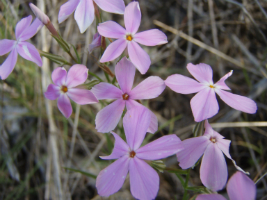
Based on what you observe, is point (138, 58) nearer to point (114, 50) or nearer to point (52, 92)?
point (114, 50)

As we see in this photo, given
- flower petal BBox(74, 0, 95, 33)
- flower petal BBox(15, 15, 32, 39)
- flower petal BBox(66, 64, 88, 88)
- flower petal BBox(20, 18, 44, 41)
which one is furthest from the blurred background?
flower petal BBox(66, 64, 88, 88)

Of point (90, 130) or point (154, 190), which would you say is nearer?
point (154, 190)

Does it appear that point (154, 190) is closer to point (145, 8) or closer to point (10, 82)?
point (10, 82)

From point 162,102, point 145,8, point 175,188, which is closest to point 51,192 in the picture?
point 175,188

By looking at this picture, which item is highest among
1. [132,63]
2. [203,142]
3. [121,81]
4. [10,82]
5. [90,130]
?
[132,63]

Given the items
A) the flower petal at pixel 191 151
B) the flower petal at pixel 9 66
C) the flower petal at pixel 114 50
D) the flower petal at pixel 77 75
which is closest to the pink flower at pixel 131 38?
the flower petal at pixel 114 50

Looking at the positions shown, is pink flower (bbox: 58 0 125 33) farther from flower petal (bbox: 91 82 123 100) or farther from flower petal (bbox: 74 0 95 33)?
flower petal (bbox: 91 82 123 100)

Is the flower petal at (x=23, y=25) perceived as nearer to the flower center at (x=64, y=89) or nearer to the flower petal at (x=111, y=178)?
the flower center at (x=64, y=89)
